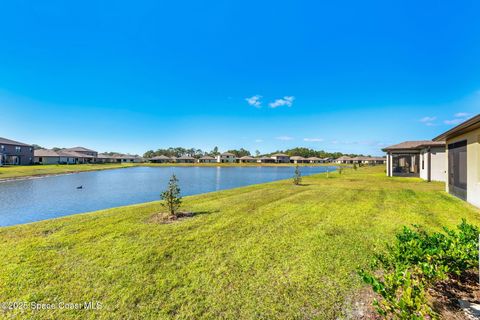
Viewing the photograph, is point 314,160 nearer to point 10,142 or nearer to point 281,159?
point 281,159

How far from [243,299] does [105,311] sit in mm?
1699

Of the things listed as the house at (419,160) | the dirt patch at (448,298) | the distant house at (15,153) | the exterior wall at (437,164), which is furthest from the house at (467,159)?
the distant house at (15,153)

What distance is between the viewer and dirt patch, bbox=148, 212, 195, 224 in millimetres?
6639

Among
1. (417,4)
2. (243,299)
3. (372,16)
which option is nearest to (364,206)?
(243,299)

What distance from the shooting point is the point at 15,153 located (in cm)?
4244

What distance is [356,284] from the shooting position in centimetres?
319

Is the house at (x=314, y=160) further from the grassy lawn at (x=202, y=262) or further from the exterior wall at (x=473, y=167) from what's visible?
the grassy lawn at (x=202, y=262)

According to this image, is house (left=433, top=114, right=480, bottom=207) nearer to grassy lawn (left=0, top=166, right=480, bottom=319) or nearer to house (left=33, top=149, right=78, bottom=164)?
grassy lawn (left=0, top=166, right=480, bottom=319)

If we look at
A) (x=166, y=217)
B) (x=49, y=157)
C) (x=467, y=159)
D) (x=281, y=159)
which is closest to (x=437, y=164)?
(x=467, y=159)

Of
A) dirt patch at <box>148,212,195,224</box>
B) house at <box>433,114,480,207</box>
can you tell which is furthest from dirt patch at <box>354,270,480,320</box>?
house at <box>433,114,480,207</box>

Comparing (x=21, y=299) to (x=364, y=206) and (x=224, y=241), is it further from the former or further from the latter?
(x=364, y=206)

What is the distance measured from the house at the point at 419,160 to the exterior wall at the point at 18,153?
60.0 meters

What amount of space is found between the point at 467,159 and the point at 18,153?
62827 mm

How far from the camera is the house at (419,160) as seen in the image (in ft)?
54.5
